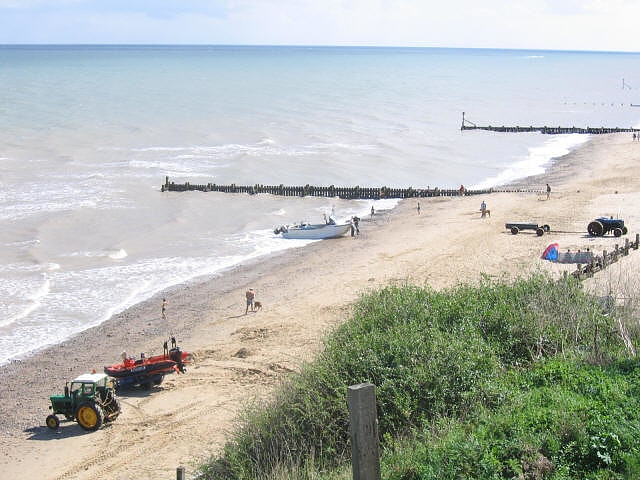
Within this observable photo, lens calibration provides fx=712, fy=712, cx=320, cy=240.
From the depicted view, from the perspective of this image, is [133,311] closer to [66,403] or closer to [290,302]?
[290,302]

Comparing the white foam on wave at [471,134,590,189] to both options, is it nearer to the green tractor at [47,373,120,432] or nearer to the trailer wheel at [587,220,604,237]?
the trailer wheel at [587,220,604,237]

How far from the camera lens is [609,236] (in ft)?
110

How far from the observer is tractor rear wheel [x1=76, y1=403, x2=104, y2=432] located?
1836cm

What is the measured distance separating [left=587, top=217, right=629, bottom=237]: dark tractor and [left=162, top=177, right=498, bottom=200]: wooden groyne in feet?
58.1

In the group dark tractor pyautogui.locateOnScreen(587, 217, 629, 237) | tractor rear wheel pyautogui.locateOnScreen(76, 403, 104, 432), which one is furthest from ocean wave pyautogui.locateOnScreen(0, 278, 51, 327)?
dark tractor pyautogui.locateOnScreen(587, 217, 629, 237)

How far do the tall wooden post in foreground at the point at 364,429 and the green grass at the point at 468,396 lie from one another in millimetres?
1470

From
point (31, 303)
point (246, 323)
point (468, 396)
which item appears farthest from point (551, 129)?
point (468, 396)

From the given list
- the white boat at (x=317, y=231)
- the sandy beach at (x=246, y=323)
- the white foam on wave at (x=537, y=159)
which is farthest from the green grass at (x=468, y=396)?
the white foam on wave at (x=537, y=159)

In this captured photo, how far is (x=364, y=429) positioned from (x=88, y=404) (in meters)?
12.5

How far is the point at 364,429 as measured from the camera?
793 centimetres

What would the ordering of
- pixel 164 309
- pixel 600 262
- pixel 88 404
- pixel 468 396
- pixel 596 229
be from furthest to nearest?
pixel 596 229
pixel 164 309
pixel 600 262
pixel 88 404
pixel 468 396

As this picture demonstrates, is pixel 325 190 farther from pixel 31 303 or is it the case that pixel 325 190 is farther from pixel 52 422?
pixel 52 422

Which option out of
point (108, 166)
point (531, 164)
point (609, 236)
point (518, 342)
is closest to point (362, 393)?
point (518, 342)

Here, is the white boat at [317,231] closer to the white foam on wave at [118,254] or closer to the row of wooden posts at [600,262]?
the white foam on wave at [118,254]
